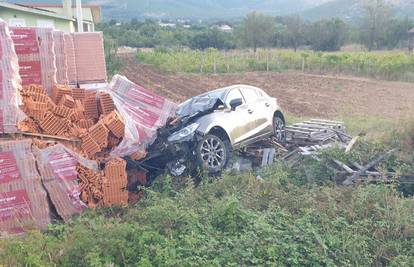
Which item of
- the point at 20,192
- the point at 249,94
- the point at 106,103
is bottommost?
the point at 20,192

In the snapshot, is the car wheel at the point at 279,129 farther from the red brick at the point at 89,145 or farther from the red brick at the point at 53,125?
the red brick at the point at 53,125

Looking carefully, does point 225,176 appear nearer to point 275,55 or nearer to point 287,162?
point 287,162

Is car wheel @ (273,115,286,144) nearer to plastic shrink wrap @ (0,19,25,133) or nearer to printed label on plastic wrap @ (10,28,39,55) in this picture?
printed label on plastic wrap @ (10,28,39,55)

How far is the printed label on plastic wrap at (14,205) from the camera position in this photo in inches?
369

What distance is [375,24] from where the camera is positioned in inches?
2251

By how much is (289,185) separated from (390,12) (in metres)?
54.7

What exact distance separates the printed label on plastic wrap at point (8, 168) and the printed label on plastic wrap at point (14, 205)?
26 centimetres

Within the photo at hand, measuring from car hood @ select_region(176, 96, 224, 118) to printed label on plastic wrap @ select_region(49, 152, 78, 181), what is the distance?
3.11m

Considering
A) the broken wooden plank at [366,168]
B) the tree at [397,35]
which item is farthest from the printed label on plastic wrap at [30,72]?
the tree at [397,35]

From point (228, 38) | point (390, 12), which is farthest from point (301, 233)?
point (228, 38)

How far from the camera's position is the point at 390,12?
193 feet

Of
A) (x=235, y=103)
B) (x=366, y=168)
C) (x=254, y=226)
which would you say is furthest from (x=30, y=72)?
(x=366, y=168)

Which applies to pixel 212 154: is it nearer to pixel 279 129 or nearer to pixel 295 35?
pixel 279 129

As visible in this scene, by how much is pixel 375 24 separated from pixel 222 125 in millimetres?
50100
